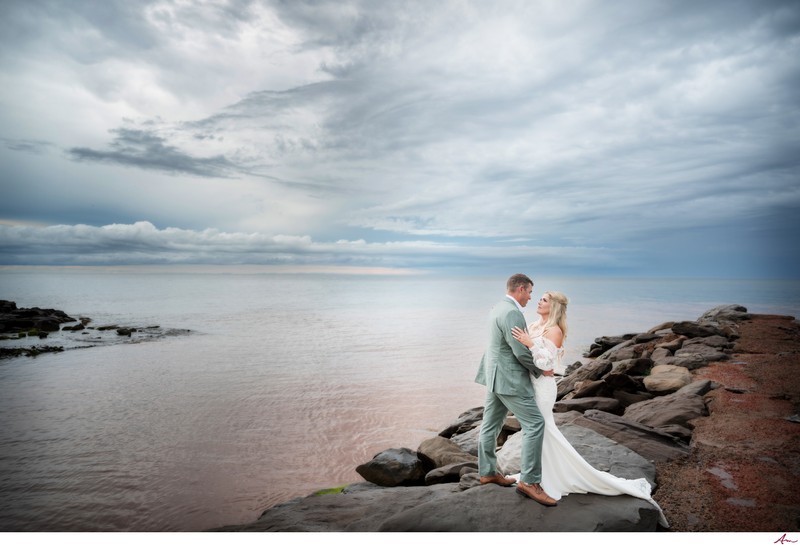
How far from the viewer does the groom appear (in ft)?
15.9

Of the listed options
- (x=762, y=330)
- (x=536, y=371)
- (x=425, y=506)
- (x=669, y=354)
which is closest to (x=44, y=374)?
(x=425, y=506)

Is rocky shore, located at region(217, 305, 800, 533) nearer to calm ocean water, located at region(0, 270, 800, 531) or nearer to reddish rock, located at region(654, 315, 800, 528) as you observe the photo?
reddish rock, located at region(654, 315, 800, 528)

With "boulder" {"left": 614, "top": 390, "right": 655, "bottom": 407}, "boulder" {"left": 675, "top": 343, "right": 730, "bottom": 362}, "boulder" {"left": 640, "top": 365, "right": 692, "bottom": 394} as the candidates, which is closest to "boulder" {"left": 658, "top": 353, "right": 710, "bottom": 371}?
"boulder" {"left": 675, "top": 343, "right": 730, "bottom": 362}

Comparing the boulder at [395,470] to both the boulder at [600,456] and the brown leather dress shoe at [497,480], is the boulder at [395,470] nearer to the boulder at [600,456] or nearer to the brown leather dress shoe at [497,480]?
the boulder at [600,456]

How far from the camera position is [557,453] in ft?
16.1

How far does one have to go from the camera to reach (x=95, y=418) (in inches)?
496

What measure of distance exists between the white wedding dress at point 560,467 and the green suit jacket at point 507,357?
159 mm

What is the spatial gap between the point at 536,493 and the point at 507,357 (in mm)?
1486

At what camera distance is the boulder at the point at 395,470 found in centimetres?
775

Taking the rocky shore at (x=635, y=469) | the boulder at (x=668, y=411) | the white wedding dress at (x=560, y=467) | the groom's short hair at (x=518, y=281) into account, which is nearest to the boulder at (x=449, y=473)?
the rocky shore at (x=635, y=469)

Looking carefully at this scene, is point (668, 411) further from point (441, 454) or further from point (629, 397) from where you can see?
point (441, 454)

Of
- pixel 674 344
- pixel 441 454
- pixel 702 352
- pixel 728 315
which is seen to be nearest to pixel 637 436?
pixel 441 454
